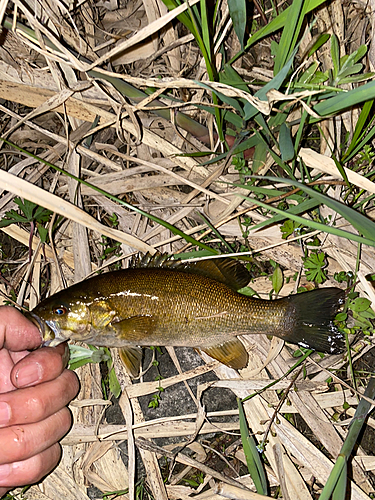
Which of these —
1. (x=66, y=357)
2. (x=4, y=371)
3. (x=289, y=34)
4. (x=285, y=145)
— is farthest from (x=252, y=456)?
(x=289, y=34)

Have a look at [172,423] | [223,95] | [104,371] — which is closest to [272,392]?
[172,423]

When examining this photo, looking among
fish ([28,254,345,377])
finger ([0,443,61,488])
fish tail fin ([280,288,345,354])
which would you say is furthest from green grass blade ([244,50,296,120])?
finger ([0,443,61,488])

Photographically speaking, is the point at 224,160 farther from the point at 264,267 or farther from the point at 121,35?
the point at 121,35

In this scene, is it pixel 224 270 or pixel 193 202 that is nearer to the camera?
pixel 224 270

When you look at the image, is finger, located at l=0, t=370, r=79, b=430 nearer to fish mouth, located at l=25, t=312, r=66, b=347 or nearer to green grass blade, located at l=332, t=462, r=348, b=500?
fish mouth, located at l=25, t=312, r=66, b=347

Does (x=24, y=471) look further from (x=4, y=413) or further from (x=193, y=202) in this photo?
(x=193, y=202)
